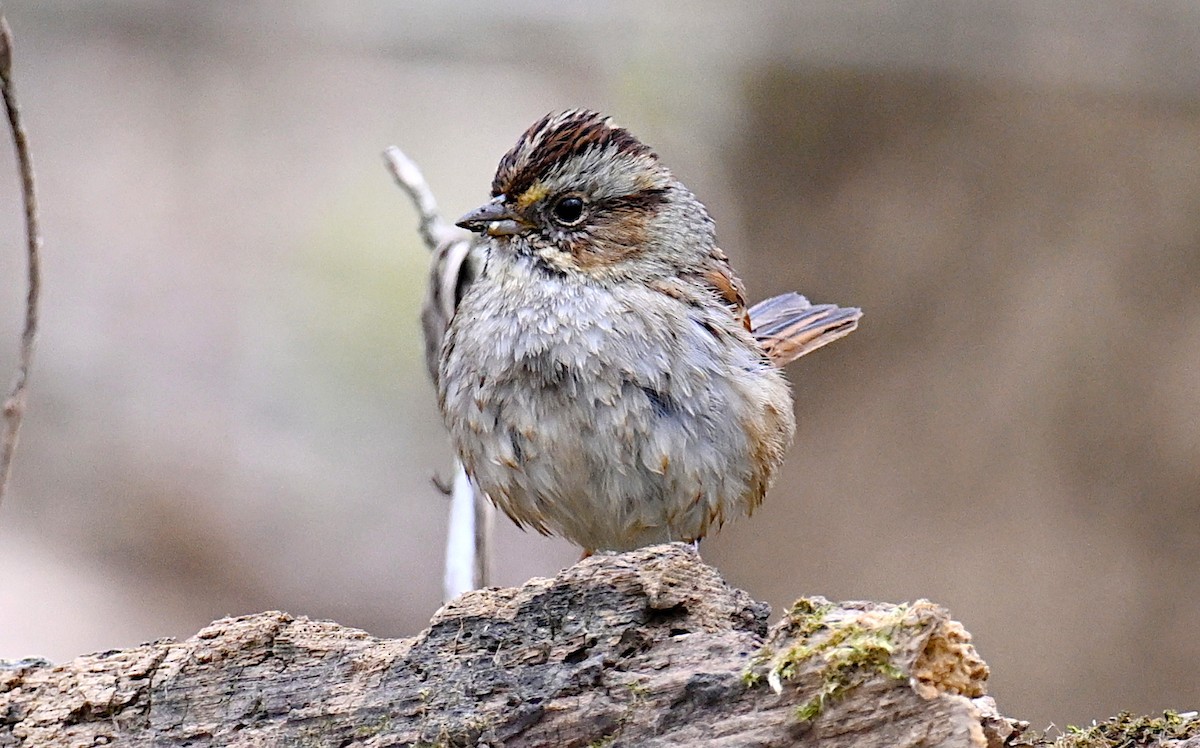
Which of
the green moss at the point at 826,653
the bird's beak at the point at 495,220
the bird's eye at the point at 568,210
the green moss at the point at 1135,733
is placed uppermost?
the bird's eye at the point at 568,210

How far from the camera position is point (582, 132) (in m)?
3.57

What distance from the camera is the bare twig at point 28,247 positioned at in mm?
2967

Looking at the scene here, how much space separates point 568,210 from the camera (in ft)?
11.8

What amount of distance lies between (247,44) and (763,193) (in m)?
3.15

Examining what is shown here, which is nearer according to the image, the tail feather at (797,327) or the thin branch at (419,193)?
the thin branch at (419,193)

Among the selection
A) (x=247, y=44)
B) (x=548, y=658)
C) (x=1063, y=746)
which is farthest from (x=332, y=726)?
(x=247, y=44)

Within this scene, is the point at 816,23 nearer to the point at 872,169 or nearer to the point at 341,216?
the point at 872,169

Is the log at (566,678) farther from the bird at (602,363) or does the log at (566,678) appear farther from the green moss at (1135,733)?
the bird at (602,363)

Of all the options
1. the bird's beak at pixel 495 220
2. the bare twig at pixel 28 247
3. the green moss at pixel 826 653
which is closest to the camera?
the green moss at pixel 826 653

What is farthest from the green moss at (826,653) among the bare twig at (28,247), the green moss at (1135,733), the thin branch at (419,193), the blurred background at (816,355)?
the blurred background at (816,355)

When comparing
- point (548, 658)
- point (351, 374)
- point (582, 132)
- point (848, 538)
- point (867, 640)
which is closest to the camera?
point (867, 640)

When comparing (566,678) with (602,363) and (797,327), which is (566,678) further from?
(797,327)

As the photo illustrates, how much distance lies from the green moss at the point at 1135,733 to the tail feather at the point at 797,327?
1.88 meters

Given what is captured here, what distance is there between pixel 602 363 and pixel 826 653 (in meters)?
1.40
